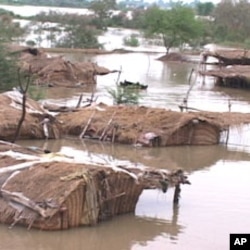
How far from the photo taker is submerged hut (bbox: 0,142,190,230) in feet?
29.6

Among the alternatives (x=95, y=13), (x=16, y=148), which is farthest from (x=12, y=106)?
(x=95, y=13)

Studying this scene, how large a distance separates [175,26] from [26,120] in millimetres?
30785

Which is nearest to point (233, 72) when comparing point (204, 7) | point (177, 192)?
point (177, 192)

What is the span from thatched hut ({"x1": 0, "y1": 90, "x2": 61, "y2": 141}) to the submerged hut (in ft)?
14.4

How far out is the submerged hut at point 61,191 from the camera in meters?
9.02

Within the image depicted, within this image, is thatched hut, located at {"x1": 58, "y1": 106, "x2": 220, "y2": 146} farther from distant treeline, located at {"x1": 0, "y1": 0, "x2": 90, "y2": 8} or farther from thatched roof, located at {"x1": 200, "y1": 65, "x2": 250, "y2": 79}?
distant treeline, located at {"x1": 0, "y1": 0, "x2": 90, "y2": 8}

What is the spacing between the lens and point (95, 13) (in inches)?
2319

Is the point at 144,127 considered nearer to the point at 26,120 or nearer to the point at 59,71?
the point at 26,120

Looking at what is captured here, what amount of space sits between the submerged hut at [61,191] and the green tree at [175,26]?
35.0 m

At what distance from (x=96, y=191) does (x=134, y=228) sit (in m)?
0.72

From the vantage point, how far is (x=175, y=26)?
147 feet

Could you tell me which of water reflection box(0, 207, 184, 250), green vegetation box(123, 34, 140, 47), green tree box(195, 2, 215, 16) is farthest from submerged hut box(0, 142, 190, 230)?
green tree box(195, 2, 215, 16)

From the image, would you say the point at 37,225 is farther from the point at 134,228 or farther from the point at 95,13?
the point at 95,13

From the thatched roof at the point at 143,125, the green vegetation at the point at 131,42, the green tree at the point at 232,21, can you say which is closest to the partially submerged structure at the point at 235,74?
the thatched roof at the point at 143,125
